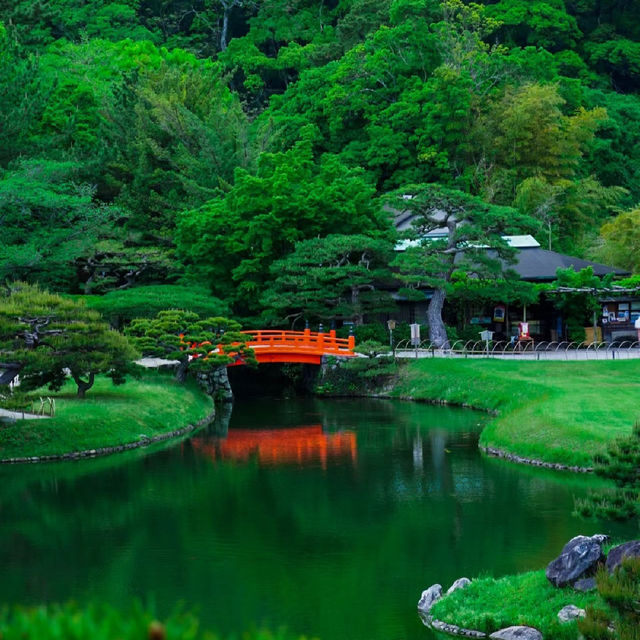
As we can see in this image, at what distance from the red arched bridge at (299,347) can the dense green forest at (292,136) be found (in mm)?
1671

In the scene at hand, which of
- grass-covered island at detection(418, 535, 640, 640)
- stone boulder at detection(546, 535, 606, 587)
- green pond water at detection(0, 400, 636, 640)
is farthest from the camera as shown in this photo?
green pond water at detection(0, 400, 636, 640)

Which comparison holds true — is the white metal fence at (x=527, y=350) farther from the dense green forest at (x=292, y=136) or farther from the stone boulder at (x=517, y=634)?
the stone boulder at (x=517, y=634)

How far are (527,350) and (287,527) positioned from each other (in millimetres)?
25456

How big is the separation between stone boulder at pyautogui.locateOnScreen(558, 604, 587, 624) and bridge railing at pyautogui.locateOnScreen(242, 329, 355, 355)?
28.2 meters

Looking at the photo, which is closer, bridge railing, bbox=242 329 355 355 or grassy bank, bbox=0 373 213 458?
grassy bank, bbox=0 373 213 458

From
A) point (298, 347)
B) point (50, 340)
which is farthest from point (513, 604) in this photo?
point (298, 347)

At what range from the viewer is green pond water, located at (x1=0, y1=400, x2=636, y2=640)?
51.1 feet

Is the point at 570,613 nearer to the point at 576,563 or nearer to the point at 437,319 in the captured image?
the point at 576,563

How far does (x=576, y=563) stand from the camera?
44.7ft

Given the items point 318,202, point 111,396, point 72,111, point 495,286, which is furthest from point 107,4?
point 111,396

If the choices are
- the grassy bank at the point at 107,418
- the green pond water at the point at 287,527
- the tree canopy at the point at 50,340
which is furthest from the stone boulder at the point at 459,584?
the grassy bank at the point at 107,418

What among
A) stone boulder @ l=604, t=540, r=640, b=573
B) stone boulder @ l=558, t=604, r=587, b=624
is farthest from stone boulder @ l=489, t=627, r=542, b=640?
stone boulder @ l=604, t=540, r=640, b=573

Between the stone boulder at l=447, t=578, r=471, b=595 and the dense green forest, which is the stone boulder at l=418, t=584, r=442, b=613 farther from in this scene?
the dense green forest

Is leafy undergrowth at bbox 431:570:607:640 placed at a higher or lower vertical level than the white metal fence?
lower
